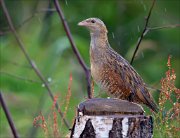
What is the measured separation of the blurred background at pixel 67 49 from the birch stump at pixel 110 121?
13.7 feet

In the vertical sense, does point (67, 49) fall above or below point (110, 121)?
above

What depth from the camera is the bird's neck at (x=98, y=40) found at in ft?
18.8

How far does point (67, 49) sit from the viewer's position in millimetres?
11633

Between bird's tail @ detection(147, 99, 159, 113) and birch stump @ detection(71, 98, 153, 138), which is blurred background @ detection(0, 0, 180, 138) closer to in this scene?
bird's tail @ detection(147, 99, 159, 113)

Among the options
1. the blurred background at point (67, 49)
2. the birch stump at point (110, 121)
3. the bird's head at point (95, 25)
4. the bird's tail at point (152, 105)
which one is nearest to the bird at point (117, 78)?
the bird's tail at point (152, 105)

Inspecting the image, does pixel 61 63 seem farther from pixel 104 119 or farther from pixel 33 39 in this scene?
pixel 104 119

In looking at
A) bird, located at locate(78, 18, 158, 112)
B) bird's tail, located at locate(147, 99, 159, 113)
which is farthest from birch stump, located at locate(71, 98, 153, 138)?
bird's tail, located at locate(147, 99, 159, 113)

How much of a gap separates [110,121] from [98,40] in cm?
150

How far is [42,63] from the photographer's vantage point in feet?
33.8

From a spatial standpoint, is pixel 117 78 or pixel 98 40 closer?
pixel 117 78

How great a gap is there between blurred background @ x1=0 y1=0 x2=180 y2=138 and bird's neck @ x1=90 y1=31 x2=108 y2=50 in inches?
112

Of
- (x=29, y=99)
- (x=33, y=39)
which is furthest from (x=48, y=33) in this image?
(x=29, y=99)

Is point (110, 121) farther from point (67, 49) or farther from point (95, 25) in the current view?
point (67, 49)

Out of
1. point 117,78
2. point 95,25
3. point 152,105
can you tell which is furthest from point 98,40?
point 152,105
